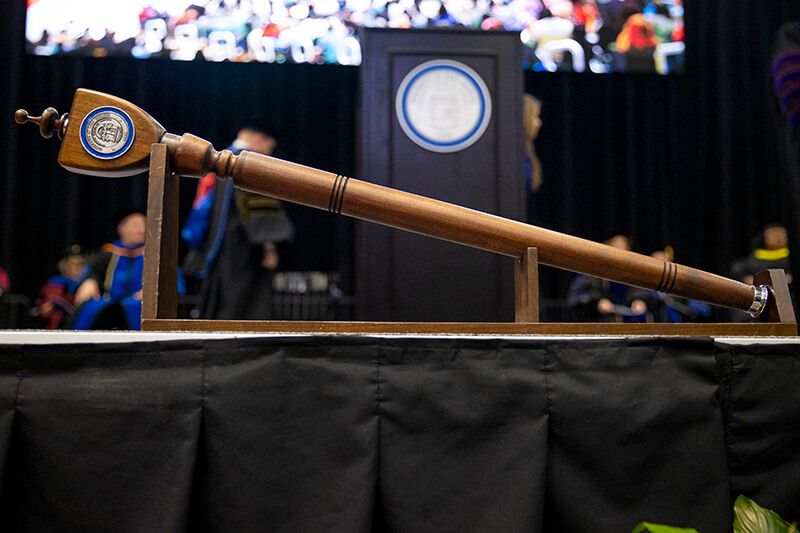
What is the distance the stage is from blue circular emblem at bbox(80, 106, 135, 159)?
0.99 feet

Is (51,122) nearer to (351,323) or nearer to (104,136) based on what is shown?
(104,136)

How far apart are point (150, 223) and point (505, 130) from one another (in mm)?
3076

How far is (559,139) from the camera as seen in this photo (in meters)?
7.51

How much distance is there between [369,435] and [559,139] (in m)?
7.02

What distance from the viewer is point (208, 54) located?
19.0 ft

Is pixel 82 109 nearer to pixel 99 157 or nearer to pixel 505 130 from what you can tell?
pixel 99 157

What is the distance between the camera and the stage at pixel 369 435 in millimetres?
801

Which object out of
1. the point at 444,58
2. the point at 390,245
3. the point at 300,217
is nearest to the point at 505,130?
the point at 444,58

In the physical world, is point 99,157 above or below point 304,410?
above

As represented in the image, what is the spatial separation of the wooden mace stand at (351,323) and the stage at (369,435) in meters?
0.04

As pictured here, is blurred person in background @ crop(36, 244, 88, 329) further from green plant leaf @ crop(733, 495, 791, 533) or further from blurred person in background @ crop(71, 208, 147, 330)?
green plant leaf @ crop(733, 495, 791, 533)

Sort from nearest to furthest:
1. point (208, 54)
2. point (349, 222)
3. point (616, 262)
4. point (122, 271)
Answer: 1. point (616, 262)
2. point (122, 271)
3. point (208, 54)
4. point (349, 222)

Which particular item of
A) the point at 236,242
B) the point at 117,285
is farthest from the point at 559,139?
the point at 117,285

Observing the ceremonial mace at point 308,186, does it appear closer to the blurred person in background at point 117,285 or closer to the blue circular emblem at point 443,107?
the blurred person in background at point 117,285
